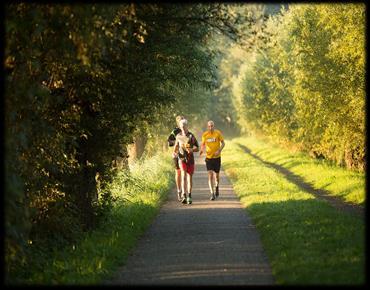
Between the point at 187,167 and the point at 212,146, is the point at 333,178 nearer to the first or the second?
the point at 212,146

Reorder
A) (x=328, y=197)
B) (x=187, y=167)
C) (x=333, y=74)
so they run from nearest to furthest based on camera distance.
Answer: (x=187, y=167), (x=328, y=197), (x=333, y=74)

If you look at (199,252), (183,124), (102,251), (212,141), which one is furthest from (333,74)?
(102,251)

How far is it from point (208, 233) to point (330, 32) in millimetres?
15430

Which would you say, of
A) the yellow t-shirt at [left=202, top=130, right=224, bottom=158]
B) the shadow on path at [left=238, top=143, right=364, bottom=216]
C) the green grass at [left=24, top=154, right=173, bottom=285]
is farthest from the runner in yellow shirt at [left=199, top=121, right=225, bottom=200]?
the shadow on path at [left=238, top=143, right=364, bottom=216]

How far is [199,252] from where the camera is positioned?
11.0 meters

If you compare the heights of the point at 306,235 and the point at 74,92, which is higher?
the point at 74,92

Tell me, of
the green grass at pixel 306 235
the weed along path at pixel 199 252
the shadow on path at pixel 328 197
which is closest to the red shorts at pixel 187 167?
the weed along path at pixel 199 252

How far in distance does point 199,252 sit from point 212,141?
27.8 feet

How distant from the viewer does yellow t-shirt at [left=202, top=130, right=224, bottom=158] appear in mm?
19156

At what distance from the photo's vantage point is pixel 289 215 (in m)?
14.4

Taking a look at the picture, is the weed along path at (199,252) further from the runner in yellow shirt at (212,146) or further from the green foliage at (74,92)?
the runner in yellow shirt at (212,146)

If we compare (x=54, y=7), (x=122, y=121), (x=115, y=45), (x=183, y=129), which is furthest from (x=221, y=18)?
(x=183, y=129)

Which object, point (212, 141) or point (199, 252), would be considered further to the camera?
point (212, 141)

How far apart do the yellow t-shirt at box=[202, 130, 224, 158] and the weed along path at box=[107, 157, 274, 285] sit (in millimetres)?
2315
